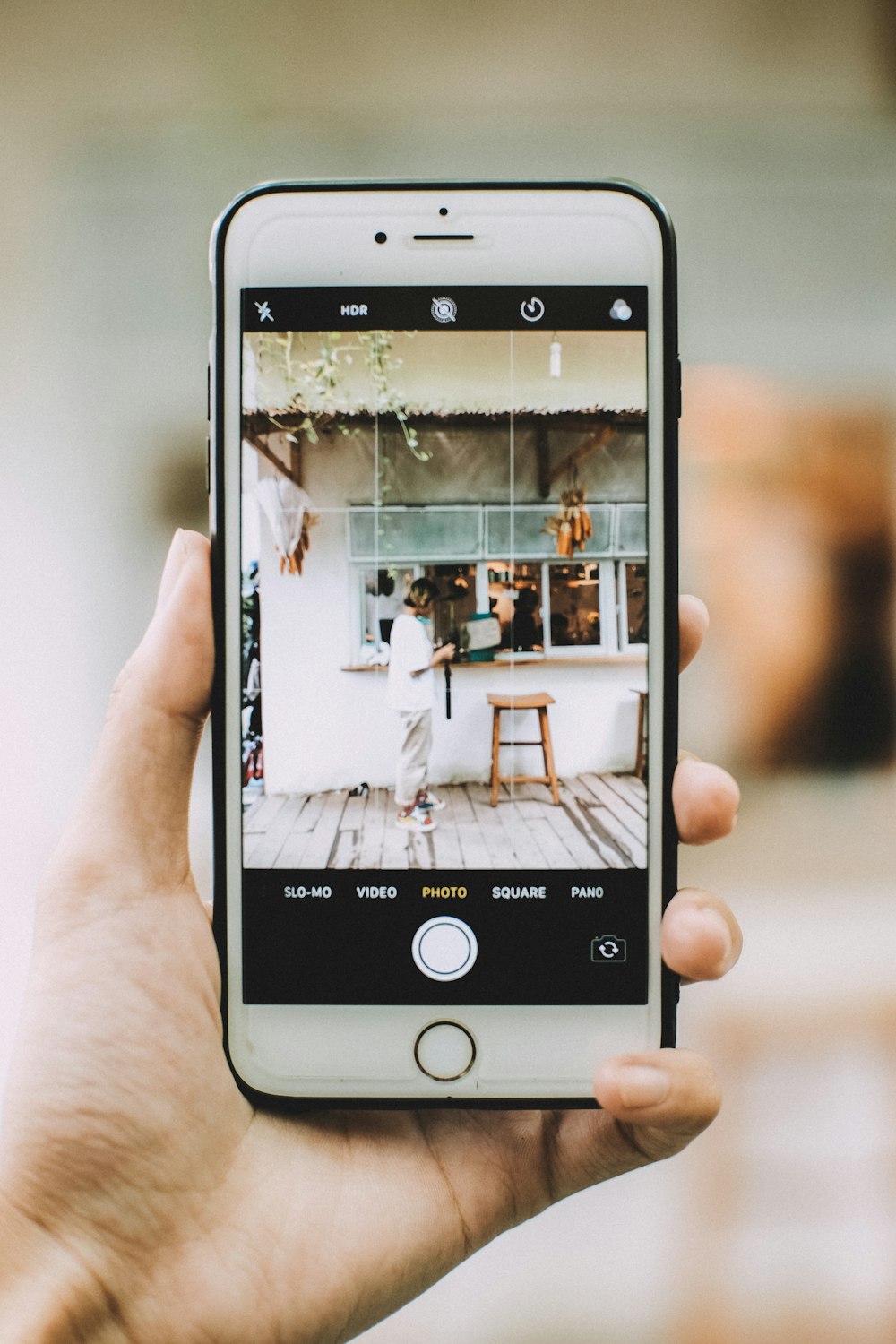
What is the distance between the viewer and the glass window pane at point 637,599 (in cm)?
41

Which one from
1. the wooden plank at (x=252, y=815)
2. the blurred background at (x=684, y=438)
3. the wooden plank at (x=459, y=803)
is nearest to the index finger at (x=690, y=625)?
the wooden plank at (x=459, y=803)

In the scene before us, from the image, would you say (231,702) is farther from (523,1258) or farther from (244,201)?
(523,1258)

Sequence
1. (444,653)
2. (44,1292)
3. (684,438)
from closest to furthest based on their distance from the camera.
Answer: (44,1292) < (444,653) < (684,438)

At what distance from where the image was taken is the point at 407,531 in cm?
46

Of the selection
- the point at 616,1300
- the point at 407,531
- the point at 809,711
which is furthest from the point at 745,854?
the point at 407,531

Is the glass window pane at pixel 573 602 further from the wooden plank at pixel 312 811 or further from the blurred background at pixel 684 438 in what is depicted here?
the blurred background at pixel 684 438

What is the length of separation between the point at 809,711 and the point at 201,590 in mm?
715

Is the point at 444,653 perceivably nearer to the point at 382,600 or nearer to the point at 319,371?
the point at 382,600

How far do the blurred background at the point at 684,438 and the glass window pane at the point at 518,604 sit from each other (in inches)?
17.2

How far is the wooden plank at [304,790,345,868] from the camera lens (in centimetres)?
42

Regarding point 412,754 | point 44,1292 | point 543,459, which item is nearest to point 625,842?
point 412,754

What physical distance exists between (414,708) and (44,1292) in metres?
0.31

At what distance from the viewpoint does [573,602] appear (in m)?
0.47

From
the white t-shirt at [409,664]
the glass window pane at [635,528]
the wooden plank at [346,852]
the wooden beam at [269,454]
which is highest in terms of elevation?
the wooden beam at [269,454]
